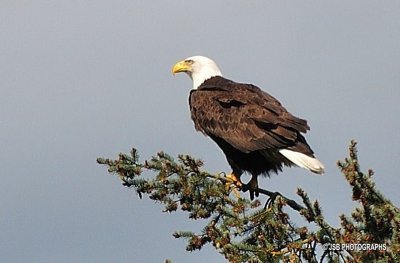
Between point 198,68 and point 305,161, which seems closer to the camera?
point 305,161

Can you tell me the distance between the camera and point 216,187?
6.27 m

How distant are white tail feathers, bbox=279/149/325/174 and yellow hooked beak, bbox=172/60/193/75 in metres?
2.50

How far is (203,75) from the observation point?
31.6 feet

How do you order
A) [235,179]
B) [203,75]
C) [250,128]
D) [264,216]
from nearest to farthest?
[264,216], [250,128], [235,179], [203,75]

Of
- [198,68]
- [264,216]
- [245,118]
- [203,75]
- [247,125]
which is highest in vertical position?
[198,68]

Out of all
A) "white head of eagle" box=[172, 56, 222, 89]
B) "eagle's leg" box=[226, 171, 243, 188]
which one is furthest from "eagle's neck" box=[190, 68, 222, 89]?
"eagle's leg" box=[226, 171, 243, 188]

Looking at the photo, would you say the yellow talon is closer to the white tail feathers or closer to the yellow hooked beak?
the white tail feathers

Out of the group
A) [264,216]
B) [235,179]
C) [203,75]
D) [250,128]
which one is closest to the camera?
[264,216]

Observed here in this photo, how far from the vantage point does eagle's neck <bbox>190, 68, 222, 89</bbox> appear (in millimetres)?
9555

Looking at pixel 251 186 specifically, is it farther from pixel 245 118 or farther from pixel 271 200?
pixel 271 200

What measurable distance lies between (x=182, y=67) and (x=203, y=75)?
362 mm


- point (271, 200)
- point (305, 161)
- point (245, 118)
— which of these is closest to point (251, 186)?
point (245, 118)

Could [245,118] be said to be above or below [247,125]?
above

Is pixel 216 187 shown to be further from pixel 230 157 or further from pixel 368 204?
pixel 230 157
